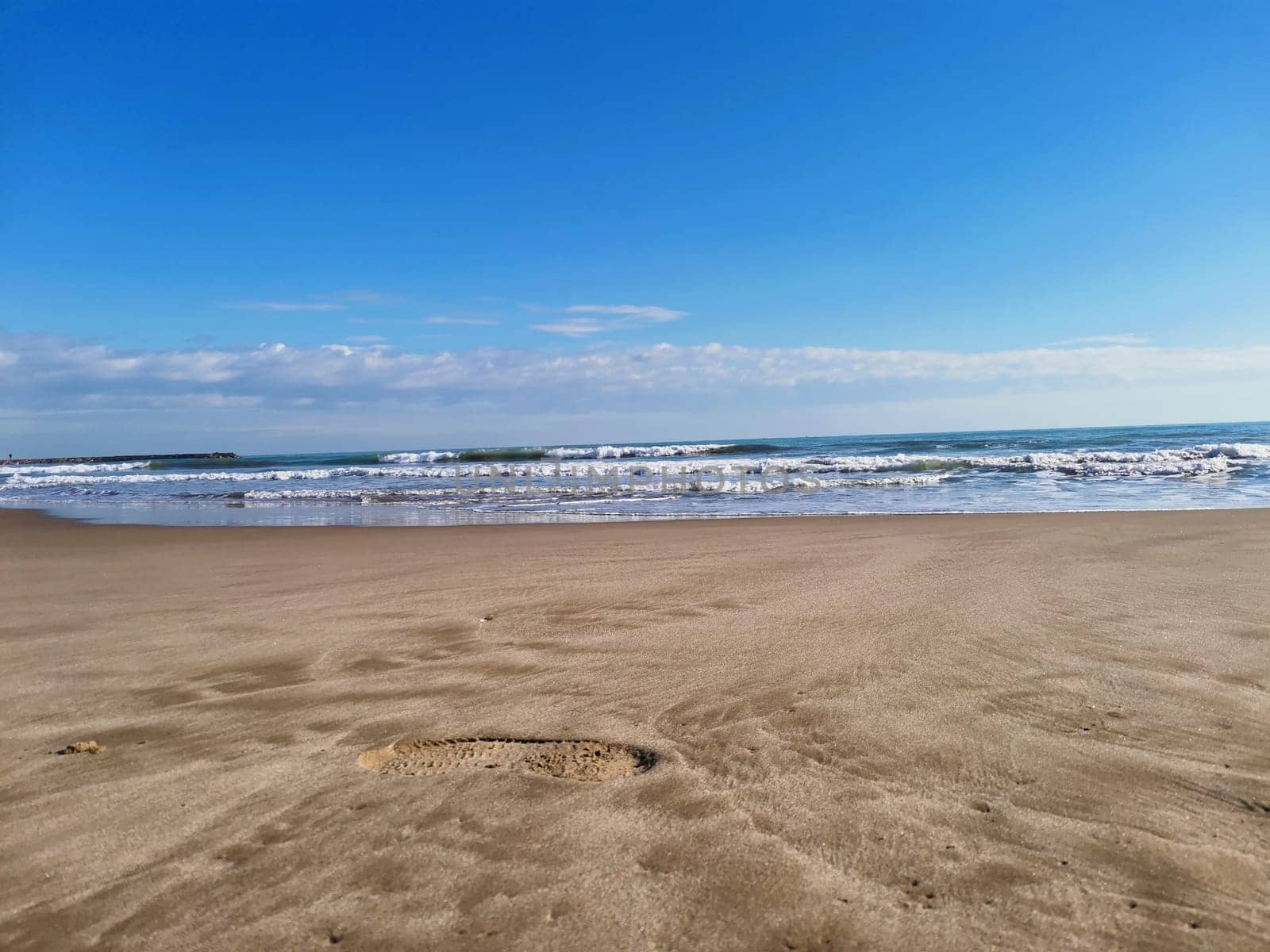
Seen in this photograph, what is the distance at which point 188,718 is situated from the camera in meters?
3.33

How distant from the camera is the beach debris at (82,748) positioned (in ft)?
9.80

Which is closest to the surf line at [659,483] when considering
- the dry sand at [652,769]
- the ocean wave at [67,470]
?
the dry sand at [652,769]

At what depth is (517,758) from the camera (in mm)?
2869

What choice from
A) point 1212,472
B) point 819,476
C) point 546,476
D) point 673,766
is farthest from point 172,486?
point 1212,472

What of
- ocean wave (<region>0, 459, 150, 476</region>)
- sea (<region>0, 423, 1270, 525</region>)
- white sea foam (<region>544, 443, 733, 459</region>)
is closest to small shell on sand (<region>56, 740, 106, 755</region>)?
sea (<region>0, 423, 1270, 525</region>)

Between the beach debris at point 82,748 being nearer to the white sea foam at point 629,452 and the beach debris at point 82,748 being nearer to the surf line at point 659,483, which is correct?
the surf line at point 659,483

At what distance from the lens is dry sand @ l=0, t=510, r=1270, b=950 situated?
6.31ft

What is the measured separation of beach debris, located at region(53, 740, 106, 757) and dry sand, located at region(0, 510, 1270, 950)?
65 millimetres

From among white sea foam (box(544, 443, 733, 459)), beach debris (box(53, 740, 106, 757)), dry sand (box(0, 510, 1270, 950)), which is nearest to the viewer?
dry sand (box(0, 510, 1270, 950))

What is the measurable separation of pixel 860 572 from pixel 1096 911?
14.7 feet

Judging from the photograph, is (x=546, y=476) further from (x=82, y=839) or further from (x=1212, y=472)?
(x=82, y=839)

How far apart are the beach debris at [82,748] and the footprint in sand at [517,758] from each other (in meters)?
1.12

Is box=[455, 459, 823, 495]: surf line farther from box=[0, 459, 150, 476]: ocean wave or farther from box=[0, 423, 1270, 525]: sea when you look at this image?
box=[0, 459, 150, 476]: ocean wave

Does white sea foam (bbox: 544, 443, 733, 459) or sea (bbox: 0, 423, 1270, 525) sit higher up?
white sea foam (bbox: 544, 443, 733, 459)
